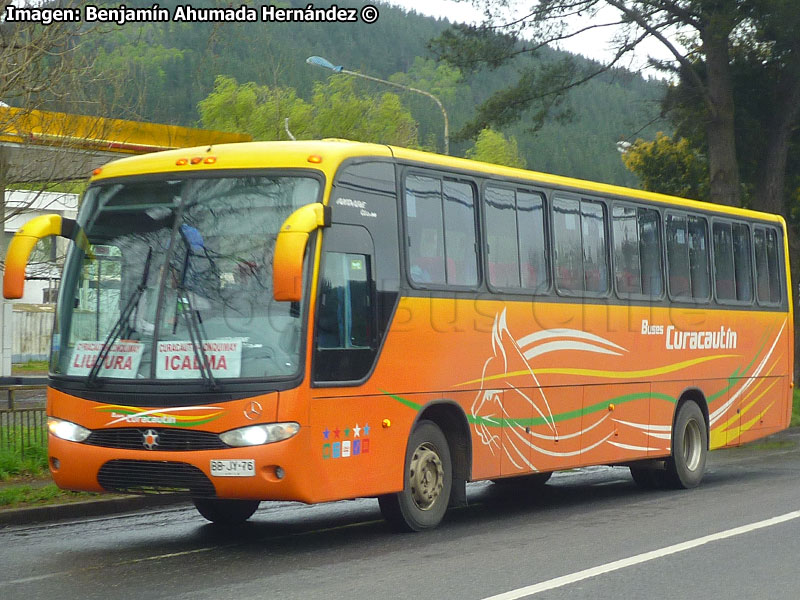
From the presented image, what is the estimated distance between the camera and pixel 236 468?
9.27 m

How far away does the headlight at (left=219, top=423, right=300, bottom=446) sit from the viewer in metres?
9.29

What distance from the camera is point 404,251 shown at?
10633 mm

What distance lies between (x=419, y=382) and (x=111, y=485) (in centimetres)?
273

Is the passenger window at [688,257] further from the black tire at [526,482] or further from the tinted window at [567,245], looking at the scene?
the black tire at [526,482]

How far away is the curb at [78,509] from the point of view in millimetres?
11586

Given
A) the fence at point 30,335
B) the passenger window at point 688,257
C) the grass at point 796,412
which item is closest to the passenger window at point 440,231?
the passenger window at point 688,257

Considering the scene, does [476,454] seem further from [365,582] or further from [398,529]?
[365,582]

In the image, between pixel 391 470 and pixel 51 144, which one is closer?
pixel 391 470

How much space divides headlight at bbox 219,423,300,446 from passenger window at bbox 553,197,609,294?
4.53 meters

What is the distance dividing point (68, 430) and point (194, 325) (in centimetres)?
137

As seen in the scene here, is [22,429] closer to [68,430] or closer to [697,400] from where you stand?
[68,430]

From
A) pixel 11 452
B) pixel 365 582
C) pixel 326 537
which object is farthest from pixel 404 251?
pixel 11 452

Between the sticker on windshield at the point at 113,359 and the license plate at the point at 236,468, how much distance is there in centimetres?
102

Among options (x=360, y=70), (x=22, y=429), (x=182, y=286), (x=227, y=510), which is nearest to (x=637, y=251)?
(x=227, y=510)
